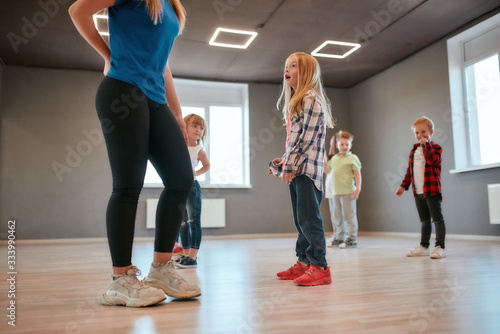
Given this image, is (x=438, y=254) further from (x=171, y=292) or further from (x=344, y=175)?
(x=171, y=292)

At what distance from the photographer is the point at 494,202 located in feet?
14.1

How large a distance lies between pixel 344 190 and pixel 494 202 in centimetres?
152

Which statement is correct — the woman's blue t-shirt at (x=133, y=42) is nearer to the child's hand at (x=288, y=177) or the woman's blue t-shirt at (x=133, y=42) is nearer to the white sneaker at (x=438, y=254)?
the child's hand at (x=288, y=177)

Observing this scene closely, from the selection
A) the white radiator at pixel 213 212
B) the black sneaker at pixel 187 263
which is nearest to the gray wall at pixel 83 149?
the white radiator at pixel 213 212

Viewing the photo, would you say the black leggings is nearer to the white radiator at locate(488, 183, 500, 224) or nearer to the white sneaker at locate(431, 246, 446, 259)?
the white sneaker at locate(431, 246, 446, 259)

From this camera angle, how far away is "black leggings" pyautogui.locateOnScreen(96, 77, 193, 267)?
51.4 inches

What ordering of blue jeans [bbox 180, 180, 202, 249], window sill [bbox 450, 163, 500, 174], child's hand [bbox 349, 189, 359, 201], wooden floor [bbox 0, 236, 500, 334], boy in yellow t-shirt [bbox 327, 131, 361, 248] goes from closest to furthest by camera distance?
wooden floor [bbox 0, 236, 500, 334], blue jeans [bbox 180, 180, 202, 249], child's hand [bbox 349, 189, 359, 201], boy in yellow t-shirt [bbox 327, 131, 361, 248], window sill [bbox 450, 163, 500, 174]

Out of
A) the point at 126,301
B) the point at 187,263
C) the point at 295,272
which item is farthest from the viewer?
the point at 187,263

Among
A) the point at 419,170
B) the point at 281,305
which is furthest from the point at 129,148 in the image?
the point at 419,170

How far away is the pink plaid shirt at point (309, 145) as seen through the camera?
6.07ft

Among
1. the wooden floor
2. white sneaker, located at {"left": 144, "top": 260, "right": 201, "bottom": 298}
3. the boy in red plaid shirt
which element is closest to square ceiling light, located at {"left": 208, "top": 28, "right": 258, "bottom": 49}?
the boy in red plaid shirt

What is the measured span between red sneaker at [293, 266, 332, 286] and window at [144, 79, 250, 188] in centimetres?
469

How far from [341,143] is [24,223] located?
13.7 ft

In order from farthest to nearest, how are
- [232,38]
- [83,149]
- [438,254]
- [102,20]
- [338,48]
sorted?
1. [83,149]
2. [338,48]
3. [232,38]
4. [102,20]
5. [438,254]
